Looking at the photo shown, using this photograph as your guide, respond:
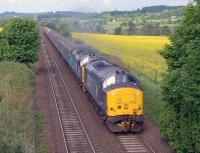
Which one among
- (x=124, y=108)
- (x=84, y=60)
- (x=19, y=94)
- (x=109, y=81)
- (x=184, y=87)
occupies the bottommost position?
(x=19, y=94)

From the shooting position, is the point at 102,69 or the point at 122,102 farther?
the point at 102,69

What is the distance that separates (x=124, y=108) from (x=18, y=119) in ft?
19.7

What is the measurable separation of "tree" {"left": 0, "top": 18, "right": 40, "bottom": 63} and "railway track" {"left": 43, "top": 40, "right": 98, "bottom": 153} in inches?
217

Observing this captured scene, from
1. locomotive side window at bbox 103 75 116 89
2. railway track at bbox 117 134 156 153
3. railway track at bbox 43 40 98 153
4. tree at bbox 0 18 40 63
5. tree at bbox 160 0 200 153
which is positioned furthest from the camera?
tree at bbox 0 18 40 63

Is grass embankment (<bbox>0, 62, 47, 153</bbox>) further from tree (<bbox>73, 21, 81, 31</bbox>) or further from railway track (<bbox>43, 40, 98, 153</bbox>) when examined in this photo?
tree (<bbox>73, 21, 81, 31</bbox>)

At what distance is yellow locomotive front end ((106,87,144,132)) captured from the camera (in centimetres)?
2594

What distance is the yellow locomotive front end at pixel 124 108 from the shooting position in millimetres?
25938

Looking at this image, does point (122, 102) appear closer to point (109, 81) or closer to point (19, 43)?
point (109, 81)

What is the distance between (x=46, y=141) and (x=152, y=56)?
43.8 metres

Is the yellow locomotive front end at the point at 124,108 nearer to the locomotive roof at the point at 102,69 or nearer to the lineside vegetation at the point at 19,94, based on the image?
the locomotive roof at the point at 102,69

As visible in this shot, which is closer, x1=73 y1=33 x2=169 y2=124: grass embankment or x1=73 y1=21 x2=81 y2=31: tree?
x1=73 y1=33 x2=169 y2=124: grass embankment

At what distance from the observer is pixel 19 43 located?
50250mm

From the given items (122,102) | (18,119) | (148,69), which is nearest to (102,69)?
(122,102)

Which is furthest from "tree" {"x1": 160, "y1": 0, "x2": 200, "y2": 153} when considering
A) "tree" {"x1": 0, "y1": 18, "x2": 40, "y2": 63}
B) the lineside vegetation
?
"tree" {"x1": 0, "y1": 18, "x2": 40, "y2": 63}
